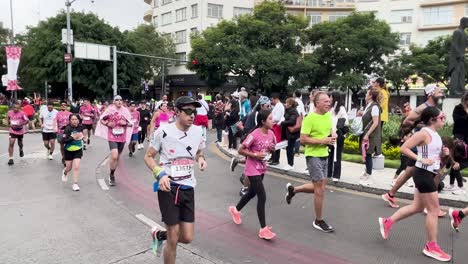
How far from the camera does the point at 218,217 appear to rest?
20.9ft

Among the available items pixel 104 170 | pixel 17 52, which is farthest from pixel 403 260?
pixel 17 52

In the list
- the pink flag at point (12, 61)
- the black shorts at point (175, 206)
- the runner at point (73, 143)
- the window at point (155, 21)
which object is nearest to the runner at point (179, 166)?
the black shorts at point (175, 206)

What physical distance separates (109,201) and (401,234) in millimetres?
4783

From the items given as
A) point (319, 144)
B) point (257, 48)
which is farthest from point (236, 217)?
point (257, 48)

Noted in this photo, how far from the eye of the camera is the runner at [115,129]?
8844mm

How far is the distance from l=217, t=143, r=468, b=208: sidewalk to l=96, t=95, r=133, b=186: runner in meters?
3.67

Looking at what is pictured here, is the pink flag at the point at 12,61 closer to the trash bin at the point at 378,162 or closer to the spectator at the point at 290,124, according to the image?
the spectator at the point at 290,124

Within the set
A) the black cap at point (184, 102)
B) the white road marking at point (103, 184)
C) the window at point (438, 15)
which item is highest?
the window at point (438, 15)

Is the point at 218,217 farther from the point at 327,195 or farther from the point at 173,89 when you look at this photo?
the point at 173,89

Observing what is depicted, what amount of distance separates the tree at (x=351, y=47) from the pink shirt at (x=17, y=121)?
27185mm

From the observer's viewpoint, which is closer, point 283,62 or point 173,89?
point 283,62

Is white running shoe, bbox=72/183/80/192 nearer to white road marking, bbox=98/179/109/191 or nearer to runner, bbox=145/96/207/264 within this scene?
white road marking, bbox=98/179/109/191

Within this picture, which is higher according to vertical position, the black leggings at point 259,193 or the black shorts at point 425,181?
the black shorts at point 425,181

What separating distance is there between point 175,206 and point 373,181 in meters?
5.56
